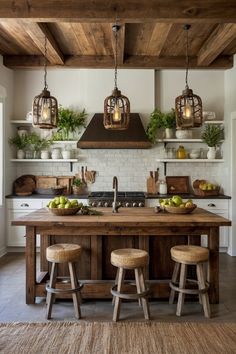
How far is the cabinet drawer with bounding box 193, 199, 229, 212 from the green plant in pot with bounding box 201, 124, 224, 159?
81 cm

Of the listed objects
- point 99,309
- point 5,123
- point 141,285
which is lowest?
point 99,309

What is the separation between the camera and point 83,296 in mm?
3375

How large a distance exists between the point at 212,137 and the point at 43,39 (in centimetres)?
311

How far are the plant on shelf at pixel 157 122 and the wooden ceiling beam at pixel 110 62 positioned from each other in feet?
2.63

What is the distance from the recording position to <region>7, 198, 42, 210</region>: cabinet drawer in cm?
542

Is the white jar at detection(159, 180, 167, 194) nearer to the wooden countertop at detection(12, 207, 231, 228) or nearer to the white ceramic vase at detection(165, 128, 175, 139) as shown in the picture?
the white ceramic vase at detection(165, 128, 175, 139)

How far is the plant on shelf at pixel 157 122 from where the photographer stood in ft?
18.4

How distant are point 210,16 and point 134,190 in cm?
317

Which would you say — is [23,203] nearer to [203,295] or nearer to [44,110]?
[44,110]

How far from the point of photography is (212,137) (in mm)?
5684

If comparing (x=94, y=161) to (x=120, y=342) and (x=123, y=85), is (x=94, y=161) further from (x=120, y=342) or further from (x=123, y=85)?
(x=120, y=342)

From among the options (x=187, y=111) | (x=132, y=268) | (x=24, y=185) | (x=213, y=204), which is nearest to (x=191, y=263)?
(x=132, y=268)

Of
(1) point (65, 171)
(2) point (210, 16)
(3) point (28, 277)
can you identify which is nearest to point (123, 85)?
(1) point (65, 171)

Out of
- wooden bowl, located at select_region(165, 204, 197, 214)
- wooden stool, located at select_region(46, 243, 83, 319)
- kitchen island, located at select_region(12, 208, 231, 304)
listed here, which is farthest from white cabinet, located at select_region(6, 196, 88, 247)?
wooden bowl, located at select_region(165, 204, 197, 214)
